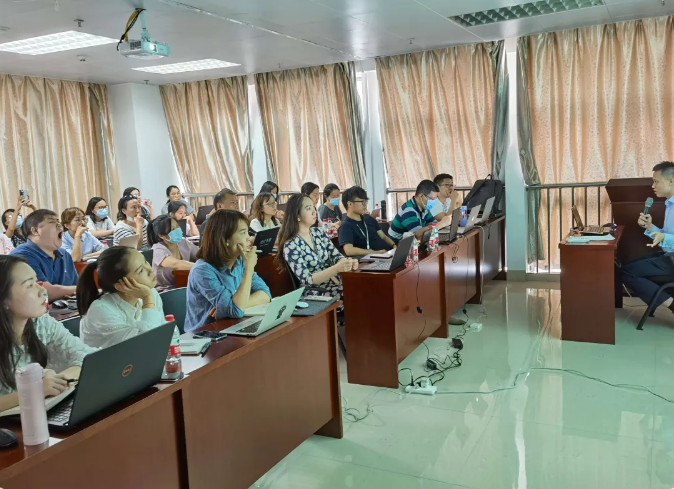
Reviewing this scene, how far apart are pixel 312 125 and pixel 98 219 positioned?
287 centimetres

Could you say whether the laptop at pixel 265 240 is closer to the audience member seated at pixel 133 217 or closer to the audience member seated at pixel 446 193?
the audience member seated at pixel 133 217

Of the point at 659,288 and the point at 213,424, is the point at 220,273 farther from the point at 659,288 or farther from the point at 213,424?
the point at 659,288

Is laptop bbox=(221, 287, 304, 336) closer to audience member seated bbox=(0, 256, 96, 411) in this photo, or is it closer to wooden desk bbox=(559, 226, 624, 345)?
audience member seated bbox=(0, 256, 96, 411)

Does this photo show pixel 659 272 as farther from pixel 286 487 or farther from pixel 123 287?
pixel 123 287

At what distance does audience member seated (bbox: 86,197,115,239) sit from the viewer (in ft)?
21.5

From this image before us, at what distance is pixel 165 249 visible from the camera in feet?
14.3

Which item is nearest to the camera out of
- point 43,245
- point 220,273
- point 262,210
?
point 220,273

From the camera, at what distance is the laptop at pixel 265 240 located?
14.6 feet

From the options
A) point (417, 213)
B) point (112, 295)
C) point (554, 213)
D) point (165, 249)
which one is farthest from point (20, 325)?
point (554, 213)

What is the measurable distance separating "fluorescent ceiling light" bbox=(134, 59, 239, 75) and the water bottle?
6013 millimetres

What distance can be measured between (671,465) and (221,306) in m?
2.12

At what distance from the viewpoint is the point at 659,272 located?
15.3 feet

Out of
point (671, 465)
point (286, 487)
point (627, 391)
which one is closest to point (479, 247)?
point (627, 391)

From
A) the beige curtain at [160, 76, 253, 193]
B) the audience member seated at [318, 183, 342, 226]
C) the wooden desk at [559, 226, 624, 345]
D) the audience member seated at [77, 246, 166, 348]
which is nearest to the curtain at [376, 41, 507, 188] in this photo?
the audience member seated at [318, 183, 342, 226]
